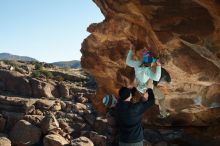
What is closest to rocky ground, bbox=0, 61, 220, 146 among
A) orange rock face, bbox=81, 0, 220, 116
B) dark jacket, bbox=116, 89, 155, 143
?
orange rock face, bbox=81, 0, 220, 116

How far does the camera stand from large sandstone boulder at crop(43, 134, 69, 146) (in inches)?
1072

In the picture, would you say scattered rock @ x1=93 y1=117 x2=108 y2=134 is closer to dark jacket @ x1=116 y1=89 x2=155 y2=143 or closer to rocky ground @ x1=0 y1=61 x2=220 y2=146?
rocky ground @ x1=0 y1=61 x2=220 y2=146

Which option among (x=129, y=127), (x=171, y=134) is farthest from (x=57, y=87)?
(x=129, y=127)

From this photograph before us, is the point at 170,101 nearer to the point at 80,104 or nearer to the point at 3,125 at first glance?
the point at 3,125

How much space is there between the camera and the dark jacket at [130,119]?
7543 millimetres

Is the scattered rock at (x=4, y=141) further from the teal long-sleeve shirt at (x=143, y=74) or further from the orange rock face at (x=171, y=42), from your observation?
the teal long-sleeve shirt at (x=143, y=74)

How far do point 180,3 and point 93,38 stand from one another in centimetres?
564

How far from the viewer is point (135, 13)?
1207 cm

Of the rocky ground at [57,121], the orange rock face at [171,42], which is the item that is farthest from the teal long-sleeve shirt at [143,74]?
the rocky ground at [57,121]

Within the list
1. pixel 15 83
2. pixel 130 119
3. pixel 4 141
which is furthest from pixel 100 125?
pixel 130 119

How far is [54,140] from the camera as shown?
27625 millimetres

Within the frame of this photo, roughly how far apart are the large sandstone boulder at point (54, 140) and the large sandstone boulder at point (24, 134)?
3.99ft

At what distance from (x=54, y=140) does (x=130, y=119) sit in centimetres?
2090

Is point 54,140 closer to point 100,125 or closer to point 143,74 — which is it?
point 100,125
